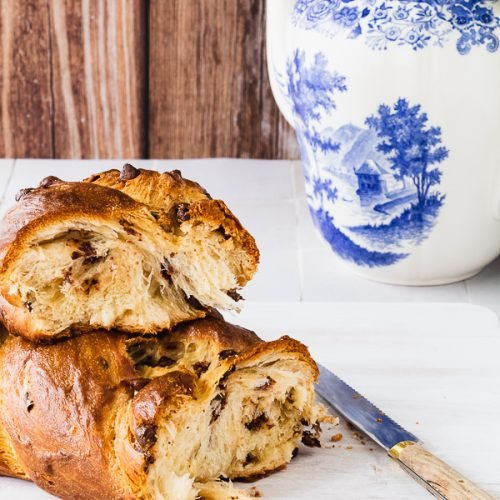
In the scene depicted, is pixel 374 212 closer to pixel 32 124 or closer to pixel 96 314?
pixel 96 314

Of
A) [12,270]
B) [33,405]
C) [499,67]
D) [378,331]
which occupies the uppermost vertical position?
[499,67]

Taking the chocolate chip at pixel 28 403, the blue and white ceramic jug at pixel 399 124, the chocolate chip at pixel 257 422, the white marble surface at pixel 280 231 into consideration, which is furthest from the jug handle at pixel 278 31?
the chocolate chip at pixel 28 403

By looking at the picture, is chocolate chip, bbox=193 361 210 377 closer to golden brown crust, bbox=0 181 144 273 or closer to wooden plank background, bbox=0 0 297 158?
golden brown crust, bbox=0 181 144 273

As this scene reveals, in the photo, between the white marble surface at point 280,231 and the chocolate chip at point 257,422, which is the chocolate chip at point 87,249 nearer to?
the chocolate chip at point 257,422

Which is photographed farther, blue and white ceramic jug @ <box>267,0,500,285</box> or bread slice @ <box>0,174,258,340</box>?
blue and white ceramic jug @ <box>267,0,500,285</box>

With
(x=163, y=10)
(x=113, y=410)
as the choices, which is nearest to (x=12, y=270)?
(x=113, y=410)

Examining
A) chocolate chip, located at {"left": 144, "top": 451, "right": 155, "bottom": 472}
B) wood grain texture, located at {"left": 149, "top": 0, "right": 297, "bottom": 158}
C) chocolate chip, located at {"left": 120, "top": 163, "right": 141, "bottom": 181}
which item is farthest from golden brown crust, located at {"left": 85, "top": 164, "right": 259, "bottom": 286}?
wood grain texture, located at {"left": 149, "top": 0, "right": 297, "bottom": 158}

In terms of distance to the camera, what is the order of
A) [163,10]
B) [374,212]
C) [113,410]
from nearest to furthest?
[113,410], [374,212], [163,10]
